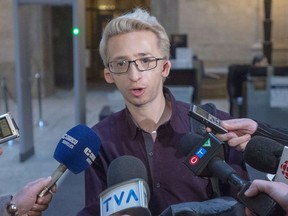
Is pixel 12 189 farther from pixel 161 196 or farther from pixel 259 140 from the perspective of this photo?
pixel 259 140

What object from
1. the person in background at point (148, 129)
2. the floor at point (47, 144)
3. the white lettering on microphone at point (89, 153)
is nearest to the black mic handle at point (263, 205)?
the person in background at point (148, 129)

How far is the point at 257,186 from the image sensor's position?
1.54 m

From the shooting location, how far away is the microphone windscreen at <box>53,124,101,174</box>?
2.17m

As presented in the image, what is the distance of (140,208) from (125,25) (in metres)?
0.86

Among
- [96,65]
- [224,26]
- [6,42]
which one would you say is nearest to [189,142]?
[6,42]

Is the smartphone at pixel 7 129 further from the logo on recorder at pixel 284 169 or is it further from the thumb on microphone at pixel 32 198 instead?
the logo on recorder at pixel 284 169

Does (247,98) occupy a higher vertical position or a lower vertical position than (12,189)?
higher

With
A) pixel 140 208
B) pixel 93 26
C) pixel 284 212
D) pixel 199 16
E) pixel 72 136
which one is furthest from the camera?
pixel 93 26

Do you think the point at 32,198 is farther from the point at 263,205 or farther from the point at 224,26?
the point at 224,26

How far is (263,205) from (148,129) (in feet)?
2.98

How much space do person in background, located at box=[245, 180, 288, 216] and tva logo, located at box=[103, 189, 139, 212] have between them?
31 centimetres

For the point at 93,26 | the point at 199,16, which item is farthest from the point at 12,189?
the point at 93,26

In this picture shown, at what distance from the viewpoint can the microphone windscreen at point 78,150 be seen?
2.17 m

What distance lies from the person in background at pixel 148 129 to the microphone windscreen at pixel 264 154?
228 mm
